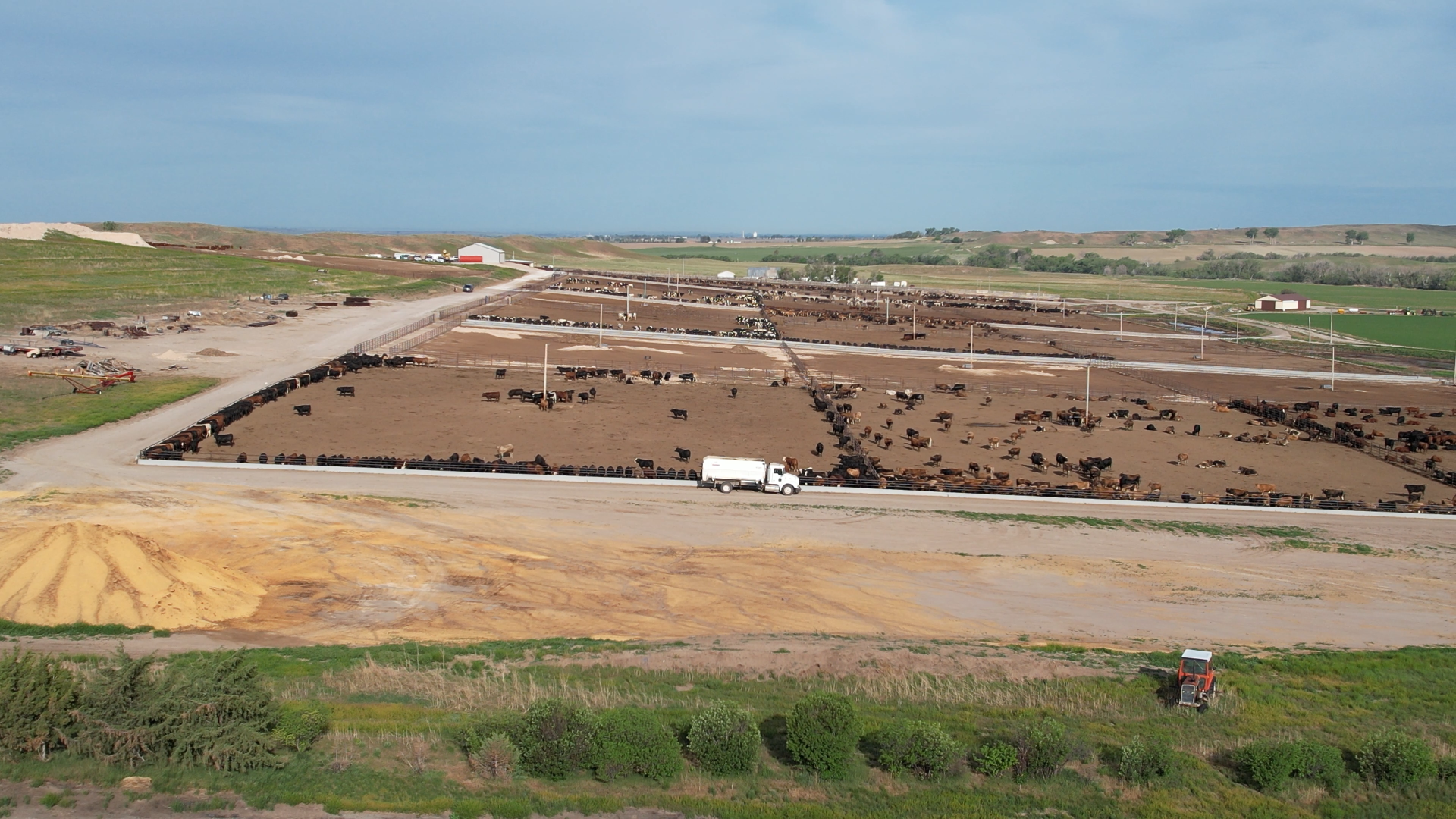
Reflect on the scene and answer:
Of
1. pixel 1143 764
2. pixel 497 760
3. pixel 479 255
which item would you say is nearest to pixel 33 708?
pixel 497 760

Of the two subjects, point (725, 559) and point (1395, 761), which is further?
point (725, 559)

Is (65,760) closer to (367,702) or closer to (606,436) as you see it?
(367,702)

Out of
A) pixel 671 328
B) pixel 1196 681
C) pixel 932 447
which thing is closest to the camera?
pixel 1196 681

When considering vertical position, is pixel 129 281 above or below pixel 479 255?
below

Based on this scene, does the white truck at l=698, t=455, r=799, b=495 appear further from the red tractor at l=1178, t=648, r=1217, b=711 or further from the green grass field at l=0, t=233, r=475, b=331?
the green grass field at l=0, t=233, r=475, b=331

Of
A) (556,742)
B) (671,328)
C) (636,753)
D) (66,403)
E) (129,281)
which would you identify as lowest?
(636,753)

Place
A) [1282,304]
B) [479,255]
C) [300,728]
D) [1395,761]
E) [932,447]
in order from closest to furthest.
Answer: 1. [300,728]
2. [1395,761]
3. [932,447]
4. [1282,304]
5. [479,255]

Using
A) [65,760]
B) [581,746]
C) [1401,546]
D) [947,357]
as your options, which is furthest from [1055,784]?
[947,357]

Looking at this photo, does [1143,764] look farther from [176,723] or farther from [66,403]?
[66,403]
